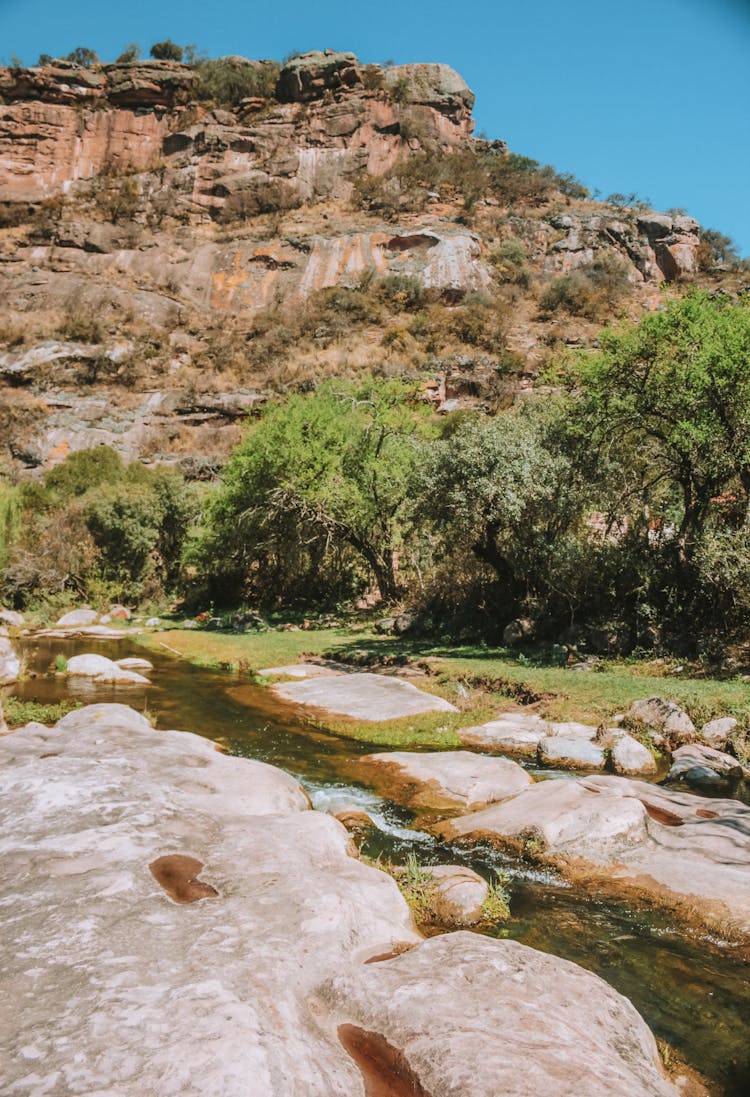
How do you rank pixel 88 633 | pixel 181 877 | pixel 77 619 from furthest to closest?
1. pixel 77 619
2. pixel 88 633
3. pixel 181 877

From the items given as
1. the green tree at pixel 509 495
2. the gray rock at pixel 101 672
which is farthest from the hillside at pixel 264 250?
the gray rock at pixel 101 672

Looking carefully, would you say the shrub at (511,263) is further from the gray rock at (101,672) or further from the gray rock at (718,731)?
the gray rock at (718,731)

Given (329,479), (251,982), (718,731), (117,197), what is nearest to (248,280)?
(117,197)

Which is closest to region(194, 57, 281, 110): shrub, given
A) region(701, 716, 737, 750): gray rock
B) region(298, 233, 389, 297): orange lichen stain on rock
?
region(298, 233, 389, 297): orange lichen stain on rock

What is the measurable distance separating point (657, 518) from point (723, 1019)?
16941 mm

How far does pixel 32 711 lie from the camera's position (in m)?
13.1

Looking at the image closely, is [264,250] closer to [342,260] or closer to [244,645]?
[342,260]

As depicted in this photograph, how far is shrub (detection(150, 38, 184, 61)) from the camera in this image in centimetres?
8738

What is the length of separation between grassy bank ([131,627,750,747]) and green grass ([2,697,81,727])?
15.9ft

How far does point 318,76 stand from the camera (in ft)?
271

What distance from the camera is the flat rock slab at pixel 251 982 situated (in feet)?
10.3

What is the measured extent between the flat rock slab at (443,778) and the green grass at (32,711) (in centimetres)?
617

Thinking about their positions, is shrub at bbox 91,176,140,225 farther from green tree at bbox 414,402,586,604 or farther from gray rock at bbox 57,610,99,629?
green tree at bbox 414,402,586,604

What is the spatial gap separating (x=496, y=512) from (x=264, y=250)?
5794cm
